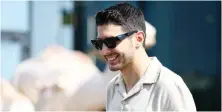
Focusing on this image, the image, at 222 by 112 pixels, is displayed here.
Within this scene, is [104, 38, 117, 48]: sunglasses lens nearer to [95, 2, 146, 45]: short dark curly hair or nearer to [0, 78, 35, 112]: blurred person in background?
[95, 2, 146, 45]: short dark curly hair

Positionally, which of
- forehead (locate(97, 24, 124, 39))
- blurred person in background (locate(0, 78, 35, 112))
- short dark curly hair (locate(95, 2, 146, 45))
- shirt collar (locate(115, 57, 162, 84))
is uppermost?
short dark curly hair (locate(95, 2, 146, 45))

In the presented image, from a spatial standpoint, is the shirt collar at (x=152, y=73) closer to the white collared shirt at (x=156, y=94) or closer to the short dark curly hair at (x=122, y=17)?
the white collared shirt at (x=156, y=94)

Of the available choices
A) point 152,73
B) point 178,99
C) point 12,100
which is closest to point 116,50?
point 152,73

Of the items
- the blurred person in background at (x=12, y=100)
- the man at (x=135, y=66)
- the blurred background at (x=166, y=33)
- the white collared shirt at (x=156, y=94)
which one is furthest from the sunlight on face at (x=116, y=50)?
the blurred background at (x=166, y=33)

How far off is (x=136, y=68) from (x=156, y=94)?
0.45 ft

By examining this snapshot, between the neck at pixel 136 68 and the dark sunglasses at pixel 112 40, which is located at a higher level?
the dark sunglasses at pixel 112 40

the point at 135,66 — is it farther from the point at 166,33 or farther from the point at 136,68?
the point at 166,33

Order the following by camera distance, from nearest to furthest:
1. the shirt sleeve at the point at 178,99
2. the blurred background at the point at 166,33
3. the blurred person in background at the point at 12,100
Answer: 1. the shirt sleeve at the point at 178,99
2. the blurred person in background at the point at 12,100
3. the blurred background at the point at 166,33

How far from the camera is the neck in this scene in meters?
1.70

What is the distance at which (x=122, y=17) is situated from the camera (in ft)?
5.39

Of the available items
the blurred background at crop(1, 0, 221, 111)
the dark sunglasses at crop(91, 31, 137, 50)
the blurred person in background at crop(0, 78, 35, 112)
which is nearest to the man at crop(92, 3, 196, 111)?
the dark sunglasses at crop(91, 31, 137, 50)

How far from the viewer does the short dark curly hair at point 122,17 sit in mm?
1634

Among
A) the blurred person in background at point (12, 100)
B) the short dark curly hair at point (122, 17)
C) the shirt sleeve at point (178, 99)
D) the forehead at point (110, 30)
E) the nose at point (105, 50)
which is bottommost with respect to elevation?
the blurred person in background at point (12, 100)

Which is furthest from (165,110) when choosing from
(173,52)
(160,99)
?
(173,52)
